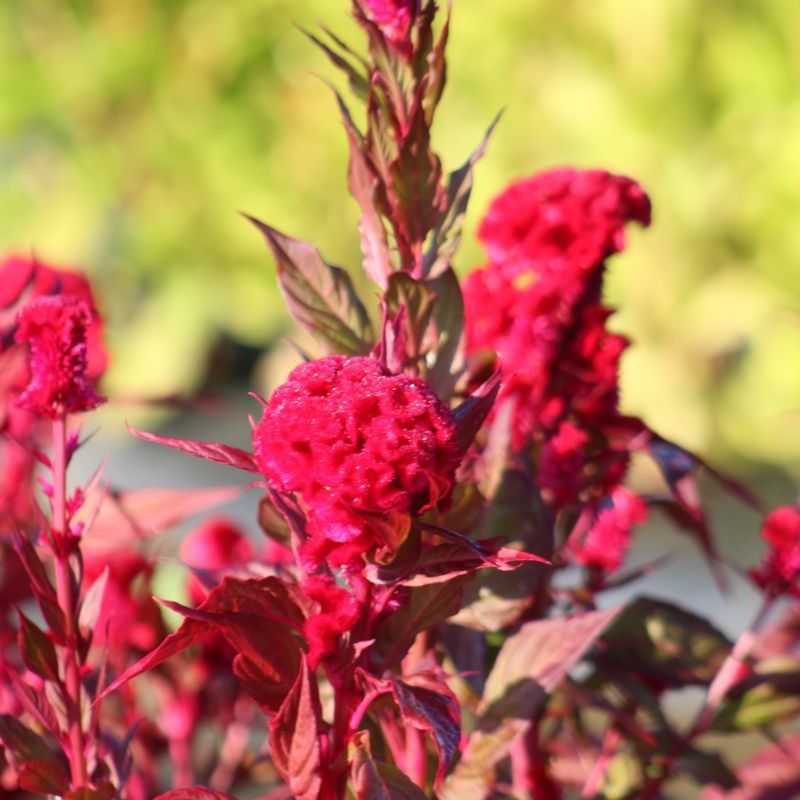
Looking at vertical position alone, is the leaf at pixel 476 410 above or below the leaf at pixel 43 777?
above

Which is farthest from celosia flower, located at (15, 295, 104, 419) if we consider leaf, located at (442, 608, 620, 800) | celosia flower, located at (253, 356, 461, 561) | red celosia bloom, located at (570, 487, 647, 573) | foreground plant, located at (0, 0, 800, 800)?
red celosia bloom, located at (570, 487, 647, 573)

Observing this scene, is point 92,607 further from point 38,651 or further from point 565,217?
point 565,217

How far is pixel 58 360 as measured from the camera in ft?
1.96

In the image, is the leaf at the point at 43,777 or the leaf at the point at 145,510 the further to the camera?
the leaf at the point at 145,510

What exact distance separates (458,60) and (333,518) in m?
3.43

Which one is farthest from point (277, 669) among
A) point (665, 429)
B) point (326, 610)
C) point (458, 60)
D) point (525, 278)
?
point (458, 60)

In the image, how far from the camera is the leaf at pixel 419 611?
582 millimetres

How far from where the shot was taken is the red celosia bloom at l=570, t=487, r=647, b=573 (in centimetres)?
84

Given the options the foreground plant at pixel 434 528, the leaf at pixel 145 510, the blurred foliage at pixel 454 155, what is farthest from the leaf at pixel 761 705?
the blurred foliage at pixel 454 155

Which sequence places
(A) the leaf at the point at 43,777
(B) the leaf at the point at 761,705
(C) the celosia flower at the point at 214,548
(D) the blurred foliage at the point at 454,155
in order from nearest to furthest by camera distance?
(A) the leaf at the point at 43,777 → (B) the leaf at the point at 761,705 → (C) the celosia flower at the point at 214,548 → (D) the blurred foliage at the point at 454,155

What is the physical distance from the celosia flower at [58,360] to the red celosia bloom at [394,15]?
0.63ft

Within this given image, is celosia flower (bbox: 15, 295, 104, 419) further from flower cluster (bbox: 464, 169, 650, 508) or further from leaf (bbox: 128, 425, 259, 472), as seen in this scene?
flower cluster (bbox: 464, 169, 650, 508)

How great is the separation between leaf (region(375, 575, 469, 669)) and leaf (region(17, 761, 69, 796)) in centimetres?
16

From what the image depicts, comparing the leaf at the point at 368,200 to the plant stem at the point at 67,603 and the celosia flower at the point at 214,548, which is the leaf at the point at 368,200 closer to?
the plant stem at the point at 67,603
